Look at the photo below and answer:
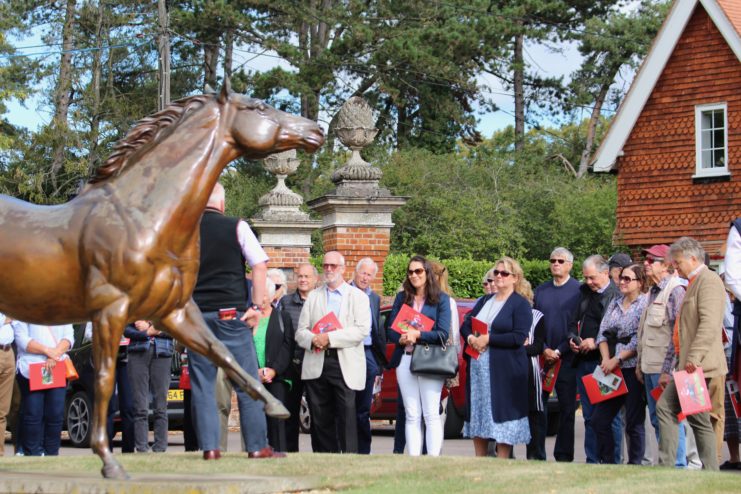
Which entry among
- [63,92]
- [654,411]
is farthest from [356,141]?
[63,92]

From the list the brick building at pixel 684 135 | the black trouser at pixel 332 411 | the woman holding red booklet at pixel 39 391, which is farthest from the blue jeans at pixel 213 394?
the brick building at pixel 684 135

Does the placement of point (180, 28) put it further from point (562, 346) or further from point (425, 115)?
point (562, 346)

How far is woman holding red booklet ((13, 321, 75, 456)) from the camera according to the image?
11070mm

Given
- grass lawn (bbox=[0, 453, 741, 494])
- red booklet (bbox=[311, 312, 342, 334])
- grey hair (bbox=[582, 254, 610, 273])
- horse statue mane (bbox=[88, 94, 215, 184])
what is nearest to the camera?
grass lawn (bbox=[0, 453, 741, 494])

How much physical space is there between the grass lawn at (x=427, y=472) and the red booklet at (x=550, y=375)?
10.2 ft

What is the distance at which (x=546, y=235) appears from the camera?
38.6 meters

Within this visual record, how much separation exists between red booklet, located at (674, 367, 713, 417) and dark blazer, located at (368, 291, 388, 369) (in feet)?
11.3

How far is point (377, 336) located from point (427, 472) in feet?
13.6

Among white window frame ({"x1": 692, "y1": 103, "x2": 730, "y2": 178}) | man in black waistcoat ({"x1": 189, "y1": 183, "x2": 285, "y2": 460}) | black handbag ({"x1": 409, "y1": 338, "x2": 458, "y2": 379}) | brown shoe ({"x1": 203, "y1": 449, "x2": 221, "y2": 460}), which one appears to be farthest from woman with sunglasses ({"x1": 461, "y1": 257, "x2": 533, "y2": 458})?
white window frame ({"x1": 692, "y1": 103, "x2": 730, "y2": 178})

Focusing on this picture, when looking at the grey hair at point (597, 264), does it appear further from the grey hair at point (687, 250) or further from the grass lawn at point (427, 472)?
the grass lawn at point (427, 472)

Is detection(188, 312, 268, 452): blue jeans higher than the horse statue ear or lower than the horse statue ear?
lower

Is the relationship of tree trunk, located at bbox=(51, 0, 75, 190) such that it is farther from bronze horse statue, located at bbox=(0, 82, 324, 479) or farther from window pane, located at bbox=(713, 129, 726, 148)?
bronze horse statue, located at bbox=(0, 82, 324, 479)

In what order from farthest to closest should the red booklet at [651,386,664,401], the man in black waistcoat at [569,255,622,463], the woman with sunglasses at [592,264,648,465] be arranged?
the man in black waistcoat at [569,255,622,463]
the woman with sunglasses at [592,264,648,465]
the red booklet at [651,386,664,401]

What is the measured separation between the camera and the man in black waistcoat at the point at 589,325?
37.2 ft
